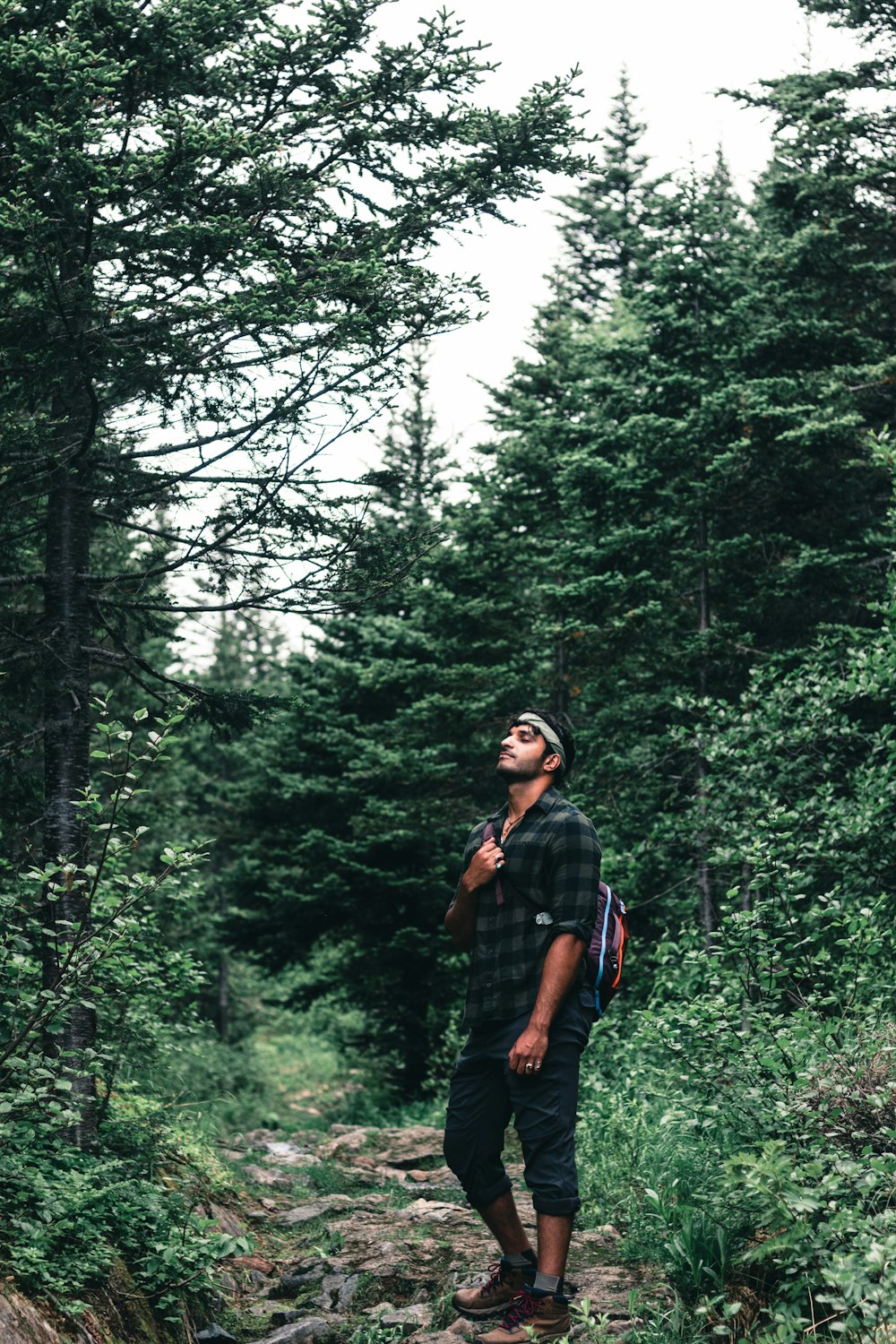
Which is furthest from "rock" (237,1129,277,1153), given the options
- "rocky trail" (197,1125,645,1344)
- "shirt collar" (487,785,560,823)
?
"shirt collar" (487,785,560,823)

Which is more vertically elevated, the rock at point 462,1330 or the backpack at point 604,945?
the backpack at point 604,945

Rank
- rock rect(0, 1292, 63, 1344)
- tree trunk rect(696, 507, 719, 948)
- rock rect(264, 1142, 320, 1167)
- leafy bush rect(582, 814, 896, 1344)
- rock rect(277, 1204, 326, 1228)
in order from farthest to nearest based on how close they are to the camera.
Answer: tree trunk rect(696, 507, 719, 948) → rock rect(264, 1142, 320, 1167) → rock rect(277, 1204, 326, 1228) → rock rect(0, 1292, 63, 1344) → leafy bush rect(582, 814, 896, 1344)

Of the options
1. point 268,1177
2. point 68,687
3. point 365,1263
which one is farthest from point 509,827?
point 268,1177

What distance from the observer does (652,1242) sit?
19.6 feet

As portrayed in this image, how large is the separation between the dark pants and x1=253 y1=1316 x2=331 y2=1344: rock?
45.8 inches

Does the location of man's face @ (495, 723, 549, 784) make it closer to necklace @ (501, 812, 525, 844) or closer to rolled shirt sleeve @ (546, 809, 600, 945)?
necklace @ (501, 812, 525, 844)

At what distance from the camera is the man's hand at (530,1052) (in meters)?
4.78

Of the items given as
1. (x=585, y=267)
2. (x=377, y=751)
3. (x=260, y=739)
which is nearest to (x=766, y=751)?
(x=377, y=751)

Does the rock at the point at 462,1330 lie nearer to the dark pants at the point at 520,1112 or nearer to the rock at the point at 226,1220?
the dark pants at the point at 520,1112

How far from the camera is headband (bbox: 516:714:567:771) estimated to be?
544cm

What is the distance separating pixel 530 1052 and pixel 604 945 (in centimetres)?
56

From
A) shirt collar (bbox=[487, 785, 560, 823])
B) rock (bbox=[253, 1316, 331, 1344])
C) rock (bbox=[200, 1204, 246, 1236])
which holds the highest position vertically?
shirt collar (bbox=[487, 785, 560, 823])

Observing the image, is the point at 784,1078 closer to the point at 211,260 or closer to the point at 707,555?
the point at 211,260

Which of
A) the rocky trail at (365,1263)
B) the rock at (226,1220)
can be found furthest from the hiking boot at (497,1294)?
the rock at (226,1220)
